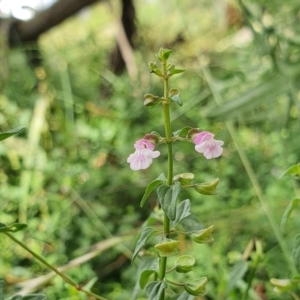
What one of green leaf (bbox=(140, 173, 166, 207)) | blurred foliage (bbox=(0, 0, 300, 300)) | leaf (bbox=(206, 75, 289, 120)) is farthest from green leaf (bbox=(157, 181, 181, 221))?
leaf (bbox=(206, 75, 289, 120))

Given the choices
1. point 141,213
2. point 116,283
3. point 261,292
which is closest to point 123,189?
point 141,213

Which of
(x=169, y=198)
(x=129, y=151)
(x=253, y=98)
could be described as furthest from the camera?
(x=129, y=151)

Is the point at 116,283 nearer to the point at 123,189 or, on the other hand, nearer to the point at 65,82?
the point at 123,189

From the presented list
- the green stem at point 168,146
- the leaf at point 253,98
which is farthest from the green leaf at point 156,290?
the leaf at point 253,98

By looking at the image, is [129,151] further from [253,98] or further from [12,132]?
[12,132]

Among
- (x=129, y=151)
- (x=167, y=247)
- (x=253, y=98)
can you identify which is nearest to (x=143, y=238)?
(x=167, y=247)

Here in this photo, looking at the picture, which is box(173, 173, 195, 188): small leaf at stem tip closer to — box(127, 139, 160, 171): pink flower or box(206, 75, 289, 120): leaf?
box(127, 139, 160, 171): pink flower
